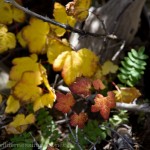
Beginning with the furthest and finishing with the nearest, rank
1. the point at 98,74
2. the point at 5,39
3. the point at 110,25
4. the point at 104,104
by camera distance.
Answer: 1. the point at 110,25
2. the point at 98,74
3. the point at 5,39
4. the point at 104,104

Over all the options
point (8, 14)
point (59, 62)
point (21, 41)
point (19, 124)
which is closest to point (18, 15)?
point (8, 14)

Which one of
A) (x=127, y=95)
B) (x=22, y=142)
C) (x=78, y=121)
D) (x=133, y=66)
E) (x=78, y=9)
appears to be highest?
(x=78, y=9)

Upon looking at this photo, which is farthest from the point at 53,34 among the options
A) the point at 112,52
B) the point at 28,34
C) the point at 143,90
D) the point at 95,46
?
the point at 143,90

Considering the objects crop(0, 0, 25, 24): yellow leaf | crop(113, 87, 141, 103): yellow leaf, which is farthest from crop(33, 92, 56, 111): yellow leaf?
crop(0, 0, 25, 24): yellow leaf

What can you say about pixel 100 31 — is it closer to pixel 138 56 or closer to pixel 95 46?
pixel 95 46

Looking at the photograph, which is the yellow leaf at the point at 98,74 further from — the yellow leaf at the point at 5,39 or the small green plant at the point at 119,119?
the yellow leaf at the point at 5,39

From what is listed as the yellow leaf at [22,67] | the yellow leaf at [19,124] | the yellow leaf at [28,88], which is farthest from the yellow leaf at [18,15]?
the yellow leaf at [19,124]

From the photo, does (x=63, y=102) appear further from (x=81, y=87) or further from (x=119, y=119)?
(x=119, y=119)
